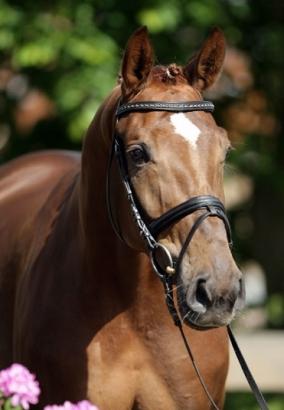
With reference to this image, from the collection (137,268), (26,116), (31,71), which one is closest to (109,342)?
(137,268)

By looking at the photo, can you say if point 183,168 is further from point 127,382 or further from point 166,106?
point 127,382

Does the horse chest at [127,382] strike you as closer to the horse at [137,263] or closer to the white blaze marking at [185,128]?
the horse at [137,263]

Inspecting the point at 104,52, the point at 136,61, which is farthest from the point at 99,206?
the point at 104,52

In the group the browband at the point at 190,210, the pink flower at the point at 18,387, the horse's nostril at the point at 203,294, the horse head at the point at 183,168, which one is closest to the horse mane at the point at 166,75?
the horse head at the point at 183,168

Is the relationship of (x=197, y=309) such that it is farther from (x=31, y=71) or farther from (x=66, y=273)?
(x=31, y=71)

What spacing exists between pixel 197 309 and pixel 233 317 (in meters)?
0.11

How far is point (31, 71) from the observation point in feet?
24.1

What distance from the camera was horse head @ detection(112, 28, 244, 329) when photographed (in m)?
3.55

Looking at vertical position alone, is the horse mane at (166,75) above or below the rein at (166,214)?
above

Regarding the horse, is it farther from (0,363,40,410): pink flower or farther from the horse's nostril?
(0,363,40,410): pink flower

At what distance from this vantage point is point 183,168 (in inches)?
145

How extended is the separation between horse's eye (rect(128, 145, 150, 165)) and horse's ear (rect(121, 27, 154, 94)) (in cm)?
25

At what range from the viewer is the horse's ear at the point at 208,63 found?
13.1ft

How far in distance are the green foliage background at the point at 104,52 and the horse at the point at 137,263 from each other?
7.25 feet
